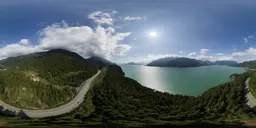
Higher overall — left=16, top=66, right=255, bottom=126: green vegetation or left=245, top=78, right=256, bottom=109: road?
left=245, top=78, right=256, bottom=109: road

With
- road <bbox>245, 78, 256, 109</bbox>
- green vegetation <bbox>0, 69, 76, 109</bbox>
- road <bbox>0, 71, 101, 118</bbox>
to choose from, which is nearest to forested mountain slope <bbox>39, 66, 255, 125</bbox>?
road <bbox>245, 78, 256, 109</bbox>

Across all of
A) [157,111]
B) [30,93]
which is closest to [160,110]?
[157,111]

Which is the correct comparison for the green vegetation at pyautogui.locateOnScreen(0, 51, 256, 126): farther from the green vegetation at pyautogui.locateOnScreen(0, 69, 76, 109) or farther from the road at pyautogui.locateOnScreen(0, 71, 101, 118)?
the road at pyautogui.locateOnScreen(0, 71, 101, 118)

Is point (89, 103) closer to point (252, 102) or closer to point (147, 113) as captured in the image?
point (147, 113)

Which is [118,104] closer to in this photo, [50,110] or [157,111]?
[157,111]

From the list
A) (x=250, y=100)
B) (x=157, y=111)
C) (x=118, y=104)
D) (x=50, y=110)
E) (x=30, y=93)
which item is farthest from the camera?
Result: (x=118, y=104)

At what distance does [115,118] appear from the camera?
75.1 meters

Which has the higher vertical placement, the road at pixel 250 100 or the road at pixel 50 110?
the road at pixel 250 100

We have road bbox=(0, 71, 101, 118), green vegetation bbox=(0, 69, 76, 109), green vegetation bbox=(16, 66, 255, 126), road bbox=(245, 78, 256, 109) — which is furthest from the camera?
green vegetation bbox=(0, 69, 76, 109)

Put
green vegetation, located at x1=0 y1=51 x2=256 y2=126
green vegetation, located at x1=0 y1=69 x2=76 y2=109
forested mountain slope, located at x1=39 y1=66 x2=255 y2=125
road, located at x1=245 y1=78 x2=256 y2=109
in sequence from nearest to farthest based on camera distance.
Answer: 1. forested mountain slope, located at x1=39 y1=66 x2=255 y2=125
2. green vegetation, located at x1=0 y1=51 x2=256 y2=126
3. road, located at x1=245 y1=78 x2=256 y2=109
4. green vegetation, located at x1=0 y1=69 x2=76 y2=109

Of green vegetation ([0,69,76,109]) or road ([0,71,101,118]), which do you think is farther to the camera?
green vegetation ([0,69,76,109])

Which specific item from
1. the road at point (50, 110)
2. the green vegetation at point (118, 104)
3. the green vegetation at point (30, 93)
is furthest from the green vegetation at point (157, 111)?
the green vegetation at point (30, 93)

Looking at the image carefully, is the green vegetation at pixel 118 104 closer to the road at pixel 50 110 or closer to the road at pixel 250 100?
the road at pixel 250 100

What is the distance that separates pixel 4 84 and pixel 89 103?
42.2m
